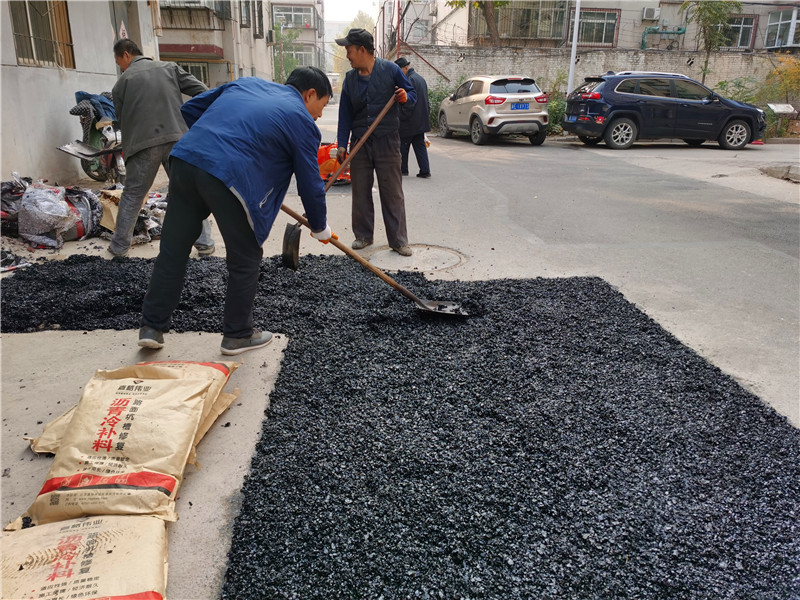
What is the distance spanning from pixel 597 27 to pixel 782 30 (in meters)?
9.02

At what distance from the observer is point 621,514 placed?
2.29 metres

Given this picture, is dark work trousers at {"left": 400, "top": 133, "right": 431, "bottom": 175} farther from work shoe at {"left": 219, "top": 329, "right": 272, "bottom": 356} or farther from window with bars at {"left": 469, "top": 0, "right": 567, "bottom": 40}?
window with bars at {"left": 469, "top": 0, "right": 567, "bottom": 40}

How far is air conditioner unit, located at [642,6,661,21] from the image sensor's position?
28172 mm

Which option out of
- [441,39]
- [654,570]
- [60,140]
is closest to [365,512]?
[654,570]

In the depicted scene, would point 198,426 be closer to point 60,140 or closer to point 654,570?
point 654,570

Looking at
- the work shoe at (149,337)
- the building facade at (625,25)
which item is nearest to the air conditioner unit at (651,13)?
the building facade at (625,25)

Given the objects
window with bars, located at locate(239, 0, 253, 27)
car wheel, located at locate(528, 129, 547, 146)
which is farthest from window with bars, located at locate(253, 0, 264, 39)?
car wheel, located at locate(528, 129, 547, 146)

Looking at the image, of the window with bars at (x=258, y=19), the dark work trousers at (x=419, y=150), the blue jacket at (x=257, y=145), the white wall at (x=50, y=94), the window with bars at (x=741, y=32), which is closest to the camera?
the blue jacket at (x=257, y=145)

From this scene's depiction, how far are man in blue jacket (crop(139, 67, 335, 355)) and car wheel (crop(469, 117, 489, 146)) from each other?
39.3 feet

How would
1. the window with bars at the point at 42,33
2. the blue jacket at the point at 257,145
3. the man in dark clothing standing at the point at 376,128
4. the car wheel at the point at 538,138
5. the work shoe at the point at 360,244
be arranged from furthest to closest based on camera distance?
the car wheel at the point at 538,138, the window with bars at the point at 42,33, the work shoe at the point at 360,244, the man in dark clothing standing at the point at 376,128, the blue jacket at the point at 257,145

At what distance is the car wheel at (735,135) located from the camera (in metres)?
14.6

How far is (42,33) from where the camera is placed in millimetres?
8008

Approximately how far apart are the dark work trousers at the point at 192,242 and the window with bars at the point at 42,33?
5.66 meters

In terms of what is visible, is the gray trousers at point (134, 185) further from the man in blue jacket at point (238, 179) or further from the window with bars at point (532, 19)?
the window with bars at point (532, 19)
